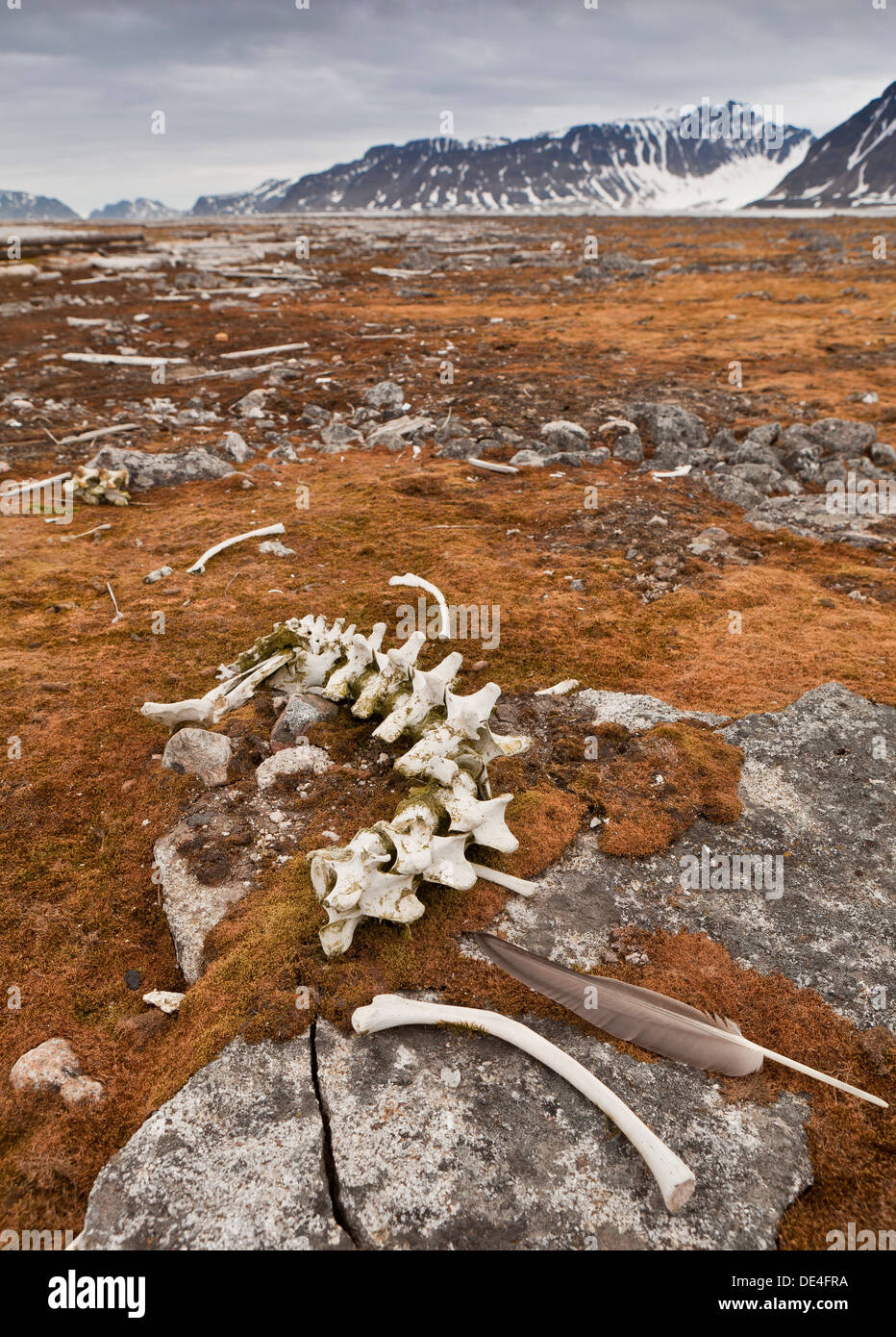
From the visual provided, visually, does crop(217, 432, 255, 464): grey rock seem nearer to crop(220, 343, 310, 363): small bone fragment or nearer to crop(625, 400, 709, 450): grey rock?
crop(625, 400, 709, 450): grey rock

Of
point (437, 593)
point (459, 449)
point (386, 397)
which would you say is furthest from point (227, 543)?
point (386, 397)

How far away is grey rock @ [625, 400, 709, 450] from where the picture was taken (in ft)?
47.6

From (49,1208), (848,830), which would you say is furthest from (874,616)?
(49,1208)

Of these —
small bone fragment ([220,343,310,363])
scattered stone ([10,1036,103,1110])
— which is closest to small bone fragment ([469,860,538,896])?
scattered stone ([10,1036,103,1110])

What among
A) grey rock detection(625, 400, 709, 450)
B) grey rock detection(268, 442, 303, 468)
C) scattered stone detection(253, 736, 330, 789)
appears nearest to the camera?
scattered stone detection(253, 736, 330, 789)

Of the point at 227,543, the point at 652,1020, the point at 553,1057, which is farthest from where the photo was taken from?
the point at 227,543

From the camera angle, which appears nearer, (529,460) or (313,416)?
(529,460)

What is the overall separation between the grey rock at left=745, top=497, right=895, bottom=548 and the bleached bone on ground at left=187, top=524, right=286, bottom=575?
7608 millimetres

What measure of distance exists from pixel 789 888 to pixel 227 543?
849 centimetres

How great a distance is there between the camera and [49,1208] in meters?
3.16

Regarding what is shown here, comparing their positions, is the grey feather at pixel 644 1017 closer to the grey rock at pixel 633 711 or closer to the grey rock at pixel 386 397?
the grey rock at pixel 633 711

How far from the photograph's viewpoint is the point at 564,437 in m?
14.6

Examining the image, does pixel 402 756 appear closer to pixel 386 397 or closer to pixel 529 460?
pixel 529 460
